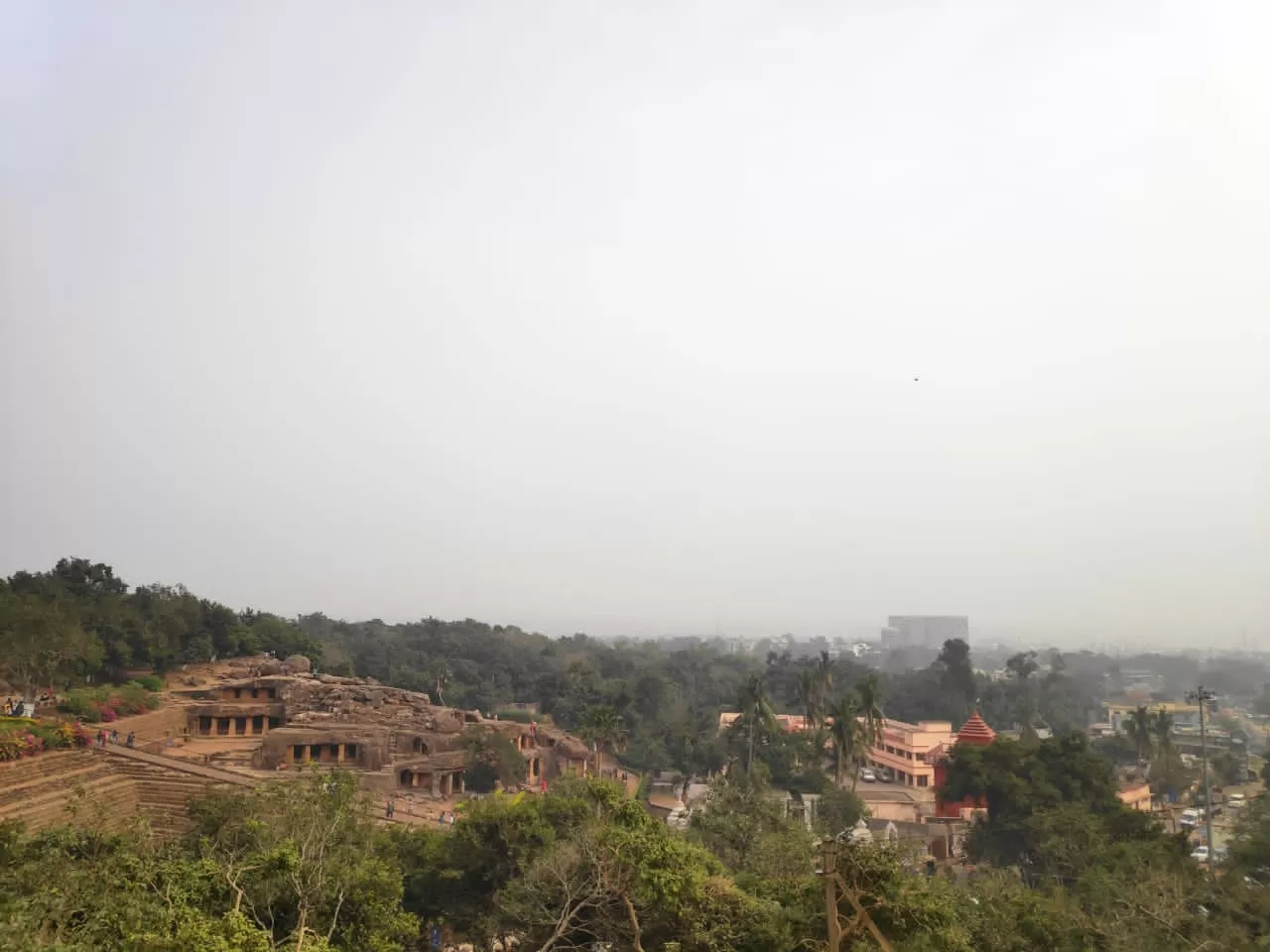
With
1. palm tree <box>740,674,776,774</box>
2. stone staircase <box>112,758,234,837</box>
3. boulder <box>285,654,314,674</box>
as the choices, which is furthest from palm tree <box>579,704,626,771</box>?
boulder <box>285,654,314,674</box>

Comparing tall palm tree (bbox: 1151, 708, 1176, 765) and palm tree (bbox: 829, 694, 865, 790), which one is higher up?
palm tree (bbox: 829, 694, 865, 790)

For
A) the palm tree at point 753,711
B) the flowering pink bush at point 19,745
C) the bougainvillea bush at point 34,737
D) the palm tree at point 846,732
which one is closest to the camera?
the flowering pink bush at point 19,745

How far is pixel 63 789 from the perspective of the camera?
68.5ft

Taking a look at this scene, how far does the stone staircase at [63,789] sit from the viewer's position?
748 inches

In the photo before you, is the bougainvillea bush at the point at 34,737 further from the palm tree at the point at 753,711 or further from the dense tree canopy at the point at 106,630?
the palm tree at the point at 753,711

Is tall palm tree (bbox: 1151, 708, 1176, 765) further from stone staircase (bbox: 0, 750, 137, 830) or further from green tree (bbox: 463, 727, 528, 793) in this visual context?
stone staircase (bbox: 0, 750, 137, 830)

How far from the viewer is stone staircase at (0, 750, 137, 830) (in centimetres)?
1900

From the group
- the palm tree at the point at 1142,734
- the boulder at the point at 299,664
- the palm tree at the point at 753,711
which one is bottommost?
the palm tree at the point at 1142,734

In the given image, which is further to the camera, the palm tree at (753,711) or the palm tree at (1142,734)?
the palm tree at (1142,734)

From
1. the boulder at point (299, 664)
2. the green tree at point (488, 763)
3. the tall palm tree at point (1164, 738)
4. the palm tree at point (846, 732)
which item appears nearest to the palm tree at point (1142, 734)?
the tall palm tree at point (1164, 738)

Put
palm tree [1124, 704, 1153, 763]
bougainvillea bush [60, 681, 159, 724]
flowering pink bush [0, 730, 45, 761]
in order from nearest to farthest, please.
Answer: flowering pink bush [0, 730, 45, 761] → bougainvillea bush [60, 681, 159, 724] → palm tree [1124, 704, 1153, 763]

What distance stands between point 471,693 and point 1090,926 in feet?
183

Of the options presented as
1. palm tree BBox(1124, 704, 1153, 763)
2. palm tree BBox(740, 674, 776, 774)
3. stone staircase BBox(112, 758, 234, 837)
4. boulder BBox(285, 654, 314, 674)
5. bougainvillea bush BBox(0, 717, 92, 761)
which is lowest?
palm tree BBox(1124, 704, 1153, 763)

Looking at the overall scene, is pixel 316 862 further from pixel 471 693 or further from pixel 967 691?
pixel 967 691
